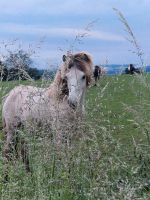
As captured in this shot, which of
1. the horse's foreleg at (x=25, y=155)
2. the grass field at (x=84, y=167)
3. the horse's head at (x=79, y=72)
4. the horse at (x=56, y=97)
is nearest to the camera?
the grass field at (x=84, y=167)

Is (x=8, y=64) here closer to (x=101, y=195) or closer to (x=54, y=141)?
(x=54, y=141)

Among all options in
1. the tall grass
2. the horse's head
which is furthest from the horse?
the tall grass

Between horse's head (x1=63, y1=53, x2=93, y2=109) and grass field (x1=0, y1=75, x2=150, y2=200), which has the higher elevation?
horse's head (x1=63, y1=53, x2=93, y2=109)

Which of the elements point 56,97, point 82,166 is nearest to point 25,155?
point 82,166

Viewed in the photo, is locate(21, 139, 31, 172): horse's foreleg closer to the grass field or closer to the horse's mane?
the grass field

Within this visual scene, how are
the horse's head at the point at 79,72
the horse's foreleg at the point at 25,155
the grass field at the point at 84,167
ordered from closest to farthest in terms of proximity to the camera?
the grass field at the point at 84,167 → the horse's foreleg at the point at 25,155 → the horse's head at the point at 79,72

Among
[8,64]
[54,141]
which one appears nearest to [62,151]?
[54,141]

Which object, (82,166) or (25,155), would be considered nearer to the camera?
(82,166)

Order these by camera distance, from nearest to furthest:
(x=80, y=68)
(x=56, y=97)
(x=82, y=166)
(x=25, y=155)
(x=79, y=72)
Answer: (x=82, y=166)
(x=25, y=155)
(x=56, y=97)
(x=79, y=72)
(x=80, y=68)

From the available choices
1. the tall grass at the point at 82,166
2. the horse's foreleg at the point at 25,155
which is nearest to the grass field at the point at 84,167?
the tall grass at the point at 82,166

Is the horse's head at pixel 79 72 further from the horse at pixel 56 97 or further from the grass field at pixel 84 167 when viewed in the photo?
the grass field at pixel 84 167

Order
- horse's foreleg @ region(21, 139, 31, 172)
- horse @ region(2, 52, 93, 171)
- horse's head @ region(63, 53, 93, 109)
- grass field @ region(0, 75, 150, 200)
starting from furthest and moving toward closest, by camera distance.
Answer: horse's head @ region(63, 53, 93, 109) < horse @ region(2, 52, 93, 171) < horse's foreleg @ region(21, 139, 31, 172) < grass field @ region(0, 75, 150, 200)

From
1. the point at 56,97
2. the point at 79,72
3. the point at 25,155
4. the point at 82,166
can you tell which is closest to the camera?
the point at 82,166

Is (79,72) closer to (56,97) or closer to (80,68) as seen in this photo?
(80,68)
